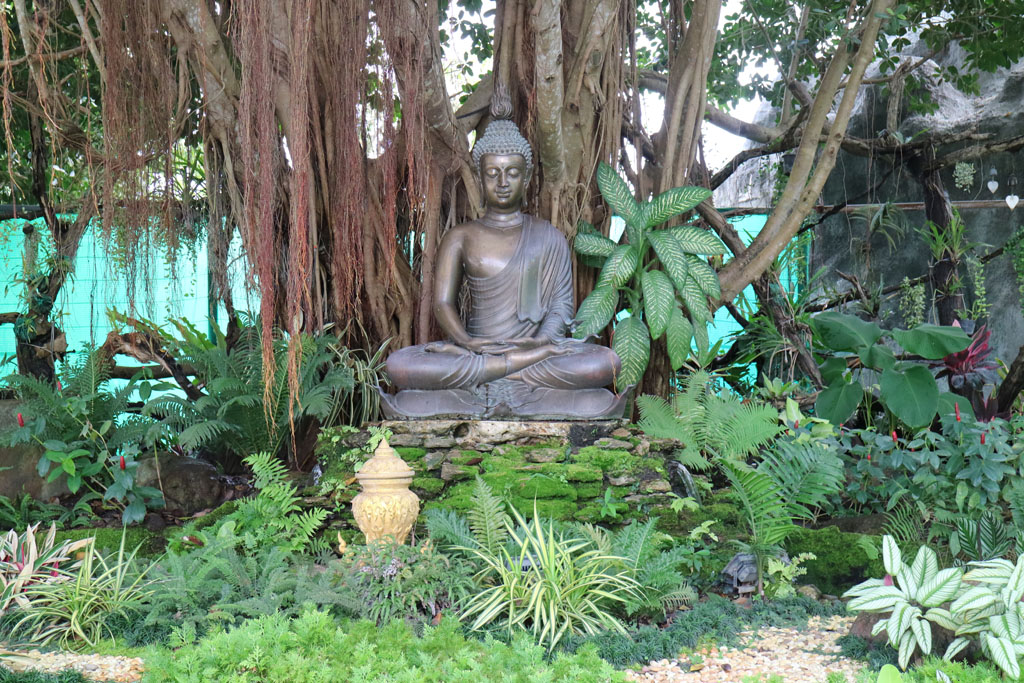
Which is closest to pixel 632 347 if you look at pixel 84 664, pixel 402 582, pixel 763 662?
pixel 402 582

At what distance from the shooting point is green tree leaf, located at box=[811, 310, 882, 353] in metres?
5.23

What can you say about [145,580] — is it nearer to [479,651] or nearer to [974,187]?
[479,651]

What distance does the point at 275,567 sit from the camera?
3502 millimetres

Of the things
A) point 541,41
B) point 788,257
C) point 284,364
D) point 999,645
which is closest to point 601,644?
point 999,645

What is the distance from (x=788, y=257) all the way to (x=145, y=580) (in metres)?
4.97

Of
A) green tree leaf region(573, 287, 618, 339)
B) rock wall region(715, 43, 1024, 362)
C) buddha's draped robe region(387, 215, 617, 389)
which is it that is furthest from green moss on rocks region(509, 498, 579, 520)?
rock wall region(715, 43, 1024, 362)

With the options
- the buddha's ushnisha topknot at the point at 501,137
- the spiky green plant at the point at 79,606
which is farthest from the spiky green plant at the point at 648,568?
the buddha's ushnisha topknot at the point at 501,137

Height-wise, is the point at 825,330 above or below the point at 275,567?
above

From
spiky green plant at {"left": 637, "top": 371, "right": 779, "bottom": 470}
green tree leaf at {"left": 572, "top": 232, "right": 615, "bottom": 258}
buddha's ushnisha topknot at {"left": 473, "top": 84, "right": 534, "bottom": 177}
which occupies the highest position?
buddha's ushnisha topknot at {"left": 473, "top": 84, "right": 534, "bottom": 177}

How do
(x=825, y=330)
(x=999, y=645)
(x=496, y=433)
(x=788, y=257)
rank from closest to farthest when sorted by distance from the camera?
(x=999, y=645)
(x=496, y=433)
(x=825, y=330)
(x=788, y=257)

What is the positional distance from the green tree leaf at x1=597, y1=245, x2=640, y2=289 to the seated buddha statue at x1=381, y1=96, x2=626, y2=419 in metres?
0.24

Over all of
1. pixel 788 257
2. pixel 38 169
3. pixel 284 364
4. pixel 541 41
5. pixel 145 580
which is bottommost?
pixel 145 580

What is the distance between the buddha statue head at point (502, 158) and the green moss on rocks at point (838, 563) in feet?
8.27

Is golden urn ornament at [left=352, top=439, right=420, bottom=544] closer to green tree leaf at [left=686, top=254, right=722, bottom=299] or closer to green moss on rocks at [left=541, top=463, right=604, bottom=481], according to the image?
green moss on rocks at [left=541, top=463, right=604, bottom=481]
